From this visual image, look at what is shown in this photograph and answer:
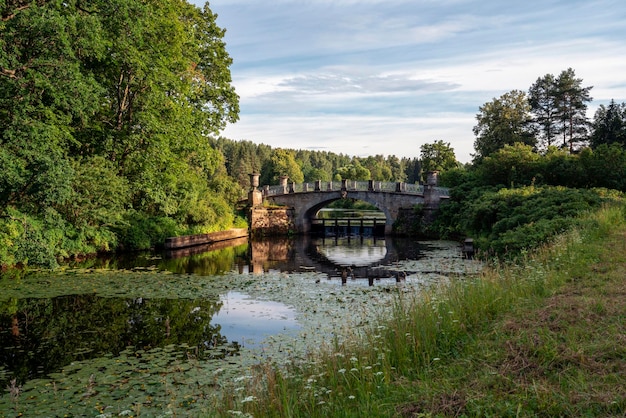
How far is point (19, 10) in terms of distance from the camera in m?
13.7

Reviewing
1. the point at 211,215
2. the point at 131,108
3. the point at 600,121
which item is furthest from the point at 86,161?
the point at 600,121

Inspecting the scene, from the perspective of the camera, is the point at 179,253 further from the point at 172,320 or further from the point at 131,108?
the point at 172,320

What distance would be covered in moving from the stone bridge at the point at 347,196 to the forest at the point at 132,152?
163cm

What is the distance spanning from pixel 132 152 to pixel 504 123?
111 ft

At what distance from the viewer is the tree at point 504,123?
4315 cm

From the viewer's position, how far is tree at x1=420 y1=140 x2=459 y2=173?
2251 inches

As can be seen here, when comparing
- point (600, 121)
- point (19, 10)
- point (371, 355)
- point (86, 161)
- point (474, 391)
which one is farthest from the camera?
point (600, 121)

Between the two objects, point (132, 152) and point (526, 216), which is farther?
point (132, 152)

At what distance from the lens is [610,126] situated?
38.0m

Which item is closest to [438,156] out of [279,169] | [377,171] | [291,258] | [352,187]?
[352,187]

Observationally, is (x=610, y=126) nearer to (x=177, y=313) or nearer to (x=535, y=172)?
(x=535, y=172)

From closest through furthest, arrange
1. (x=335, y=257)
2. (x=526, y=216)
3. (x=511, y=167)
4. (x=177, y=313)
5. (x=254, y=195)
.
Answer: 1. (x=177, y=313)
2. (x=526, y=216)
3. (x=335, y=257)
4. (x=511, y=167)
5. (x=254, y=195)

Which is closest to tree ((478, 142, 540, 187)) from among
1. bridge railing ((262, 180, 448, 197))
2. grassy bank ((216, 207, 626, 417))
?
bridge railing ((262, 180, 448, 197))

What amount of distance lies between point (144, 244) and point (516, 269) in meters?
17.9
